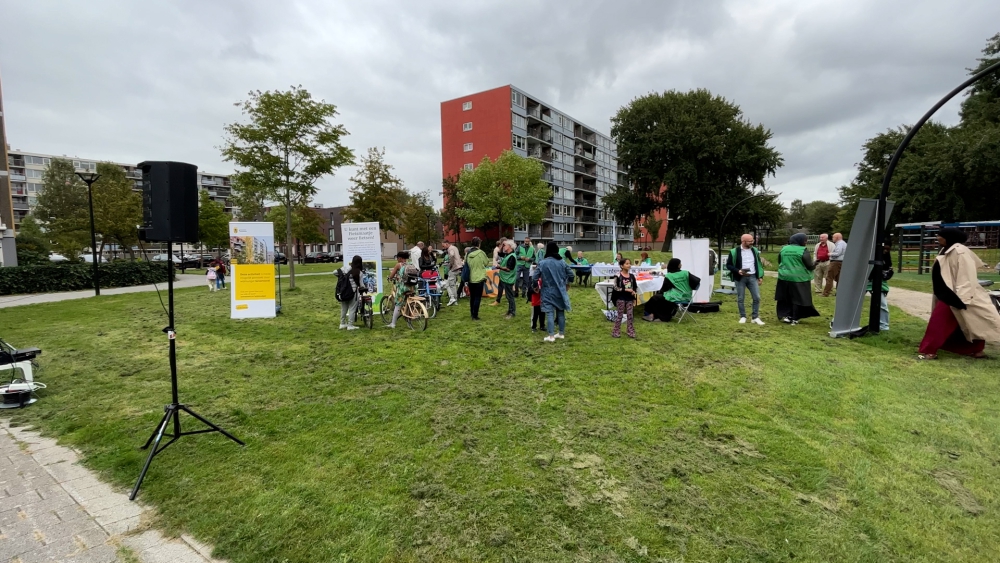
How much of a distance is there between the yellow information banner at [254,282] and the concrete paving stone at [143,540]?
881cm

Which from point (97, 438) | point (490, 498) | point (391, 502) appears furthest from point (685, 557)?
point (97, 438)

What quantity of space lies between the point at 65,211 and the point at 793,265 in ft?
178

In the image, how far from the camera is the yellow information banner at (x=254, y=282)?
1057 centimetres

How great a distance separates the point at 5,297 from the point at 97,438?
19.9 metres

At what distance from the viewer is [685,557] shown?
2393 millimetres

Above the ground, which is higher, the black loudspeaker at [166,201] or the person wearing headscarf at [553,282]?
the black loudspeaker at [166,201]

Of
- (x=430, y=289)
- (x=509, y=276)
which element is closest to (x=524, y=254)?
(x=509, y=276)

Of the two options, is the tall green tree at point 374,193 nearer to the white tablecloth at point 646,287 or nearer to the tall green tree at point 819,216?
the white tablecloth at point 646,287

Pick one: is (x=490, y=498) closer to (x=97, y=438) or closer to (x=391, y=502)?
(x=391, y=502)

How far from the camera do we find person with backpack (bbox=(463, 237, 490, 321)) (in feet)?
31.0

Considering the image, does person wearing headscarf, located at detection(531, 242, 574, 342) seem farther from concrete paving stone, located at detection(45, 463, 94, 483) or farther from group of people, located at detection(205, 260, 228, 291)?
group of people, located at detection(205, 260, 228, 291)

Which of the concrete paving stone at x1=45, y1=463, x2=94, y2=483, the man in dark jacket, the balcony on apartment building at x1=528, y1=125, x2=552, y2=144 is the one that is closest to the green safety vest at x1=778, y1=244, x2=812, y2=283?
the man in dark jacket

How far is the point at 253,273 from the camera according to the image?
1062 cm

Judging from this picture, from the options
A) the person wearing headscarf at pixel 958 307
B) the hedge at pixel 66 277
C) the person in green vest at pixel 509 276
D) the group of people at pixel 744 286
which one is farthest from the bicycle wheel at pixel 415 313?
the hedge at pixel 66 277
